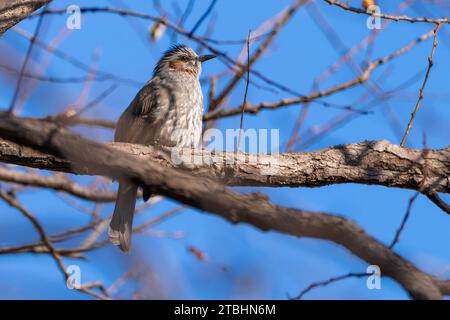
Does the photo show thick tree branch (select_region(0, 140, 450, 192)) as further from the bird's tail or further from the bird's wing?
the bird's wing

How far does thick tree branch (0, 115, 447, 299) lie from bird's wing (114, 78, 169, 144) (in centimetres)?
321

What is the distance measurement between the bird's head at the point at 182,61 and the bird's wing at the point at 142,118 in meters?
0.82

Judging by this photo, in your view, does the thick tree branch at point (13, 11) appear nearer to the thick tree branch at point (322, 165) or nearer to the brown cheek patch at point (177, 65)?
the thick tree branch at point (322, 165)

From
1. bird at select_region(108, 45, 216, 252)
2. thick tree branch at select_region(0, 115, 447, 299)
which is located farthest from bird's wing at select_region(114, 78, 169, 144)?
thick tree branch at select_region(0, 115, 447, 299)

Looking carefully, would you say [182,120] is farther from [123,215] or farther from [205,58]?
[205,58]

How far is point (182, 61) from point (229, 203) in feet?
16.0

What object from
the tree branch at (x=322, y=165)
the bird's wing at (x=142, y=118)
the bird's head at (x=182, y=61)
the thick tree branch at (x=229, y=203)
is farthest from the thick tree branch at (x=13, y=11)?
the bird's head at (x=182, y=61)

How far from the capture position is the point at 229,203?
2.02 meters

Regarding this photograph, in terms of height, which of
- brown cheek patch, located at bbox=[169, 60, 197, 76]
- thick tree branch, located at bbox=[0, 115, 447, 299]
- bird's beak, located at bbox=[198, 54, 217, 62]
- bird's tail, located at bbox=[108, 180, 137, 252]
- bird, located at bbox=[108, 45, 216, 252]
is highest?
bird's beak, located at bbox=[198, 54, 217, 62]

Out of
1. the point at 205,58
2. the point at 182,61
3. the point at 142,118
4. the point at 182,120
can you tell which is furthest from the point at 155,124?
the point at 205,58

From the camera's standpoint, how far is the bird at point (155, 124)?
202 inches

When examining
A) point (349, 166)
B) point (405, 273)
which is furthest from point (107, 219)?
point (405, 273)

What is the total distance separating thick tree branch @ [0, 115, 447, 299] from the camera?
203cm
